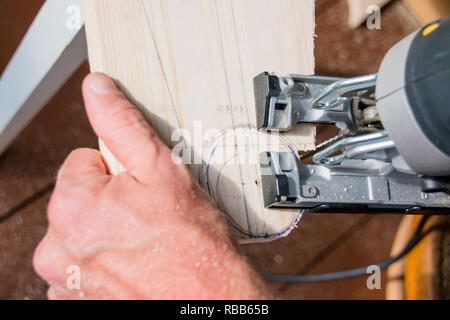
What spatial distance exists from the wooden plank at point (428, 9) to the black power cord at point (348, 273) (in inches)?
25.1

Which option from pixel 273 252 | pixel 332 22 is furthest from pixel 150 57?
pixel 332 22

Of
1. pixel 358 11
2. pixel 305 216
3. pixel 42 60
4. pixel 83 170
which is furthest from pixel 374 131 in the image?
pixel 358 11

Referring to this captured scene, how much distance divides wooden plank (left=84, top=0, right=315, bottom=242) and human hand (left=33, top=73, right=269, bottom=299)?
0.04 meters

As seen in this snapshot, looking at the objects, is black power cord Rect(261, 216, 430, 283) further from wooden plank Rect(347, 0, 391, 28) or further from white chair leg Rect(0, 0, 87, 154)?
white chair leg Rect(0, 0, 87, 154)

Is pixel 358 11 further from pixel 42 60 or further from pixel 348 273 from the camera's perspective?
pixel 42 60

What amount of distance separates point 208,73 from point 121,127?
0.14m

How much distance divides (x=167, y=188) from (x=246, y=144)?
0.14 metres

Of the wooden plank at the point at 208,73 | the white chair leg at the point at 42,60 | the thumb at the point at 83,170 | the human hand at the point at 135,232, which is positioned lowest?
the human hand at the point at 135,232

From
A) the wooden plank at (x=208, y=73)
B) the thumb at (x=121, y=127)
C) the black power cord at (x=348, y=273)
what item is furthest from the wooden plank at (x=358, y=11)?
the thumb at (x=121, y=127)

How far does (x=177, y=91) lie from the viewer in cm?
53

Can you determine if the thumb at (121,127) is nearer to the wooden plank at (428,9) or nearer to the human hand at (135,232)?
the human hand at (135,232)

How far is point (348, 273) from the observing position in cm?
124

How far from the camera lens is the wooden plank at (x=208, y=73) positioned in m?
0.51
